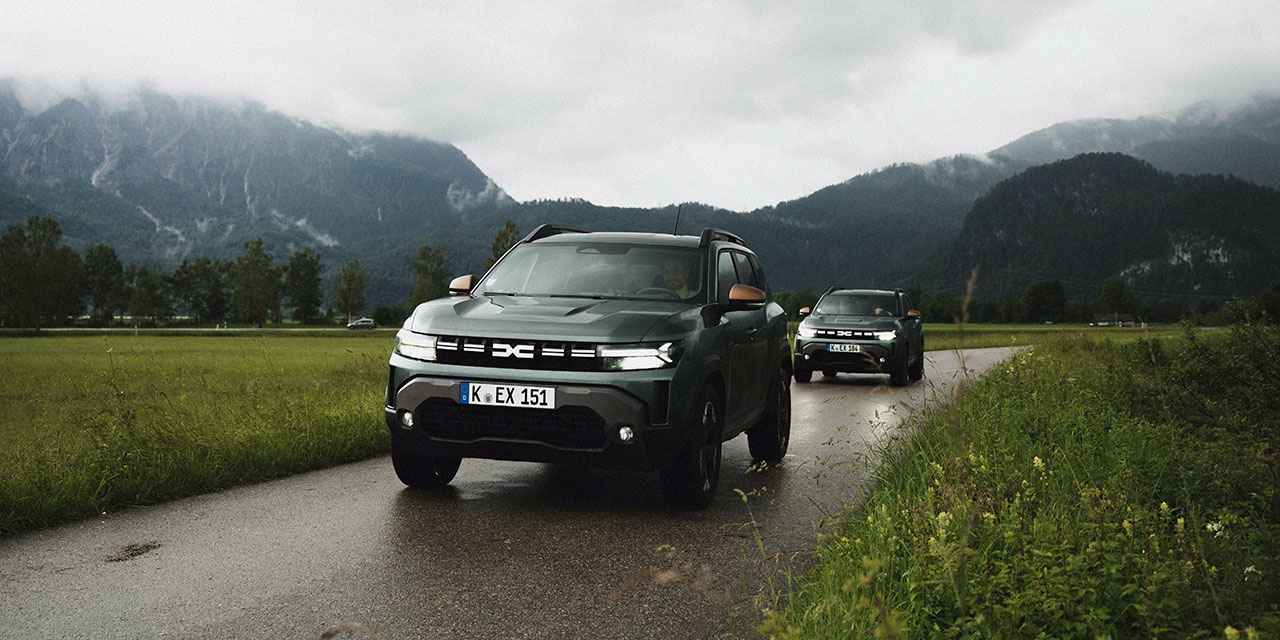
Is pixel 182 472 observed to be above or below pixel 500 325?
below

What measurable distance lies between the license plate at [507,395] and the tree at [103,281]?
146m

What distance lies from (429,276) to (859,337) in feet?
397

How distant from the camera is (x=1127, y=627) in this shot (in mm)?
2938

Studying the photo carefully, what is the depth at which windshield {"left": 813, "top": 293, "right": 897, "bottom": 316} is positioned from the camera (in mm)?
17938

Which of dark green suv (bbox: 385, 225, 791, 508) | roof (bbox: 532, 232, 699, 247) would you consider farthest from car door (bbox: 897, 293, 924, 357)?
dark green suv (bbox: 385, 225, 791, 508)

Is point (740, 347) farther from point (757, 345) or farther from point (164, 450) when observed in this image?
point (164, 450)

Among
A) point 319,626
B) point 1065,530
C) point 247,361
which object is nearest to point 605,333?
point 319,626

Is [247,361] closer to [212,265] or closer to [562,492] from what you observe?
[562,492]

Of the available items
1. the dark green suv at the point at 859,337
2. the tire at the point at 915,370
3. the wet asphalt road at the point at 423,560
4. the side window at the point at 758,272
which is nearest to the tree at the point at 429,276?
the tire at the point at 915,370

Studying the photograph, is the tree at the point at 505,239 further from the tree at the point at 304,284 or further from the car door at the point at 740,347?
the car door at the point at 740,347

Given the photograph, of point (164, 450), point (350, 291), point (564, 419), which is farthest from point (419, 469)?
point (350, 291)

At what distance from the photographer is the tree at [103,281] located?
131875 millimetres

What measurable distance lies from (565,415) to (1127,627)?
10.5 feet

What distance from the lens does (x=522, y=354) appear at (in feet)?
18.0
